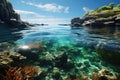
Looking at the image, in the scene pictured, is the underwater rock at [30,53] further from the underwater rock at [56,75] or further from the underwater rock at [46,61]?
the underwater rock at [56,75]

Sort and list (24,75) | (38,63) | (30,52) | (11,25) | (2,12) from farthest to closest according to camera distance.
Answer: (2,12)
(11,25)
(30,52)
(38,63)
(24,75)

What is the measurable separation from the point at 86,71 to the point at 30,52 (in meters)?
5.82

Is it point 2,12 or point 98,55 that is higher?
point 2,12

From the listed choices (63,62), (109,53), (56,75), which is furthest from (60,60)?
(109,53)

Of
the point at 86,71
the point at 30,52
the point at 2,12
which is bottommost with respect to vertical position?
the point at 86,71

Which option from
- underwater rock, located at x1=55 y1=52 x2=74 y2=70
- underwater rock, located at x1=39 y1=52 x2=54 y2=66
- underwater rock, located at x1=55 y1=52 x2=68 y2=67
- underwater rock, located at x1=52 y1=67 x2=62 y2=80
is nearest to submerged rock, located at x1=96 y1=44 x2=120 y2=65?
underwater rock, located at x1=55 y1=52 x2=74 y2=70

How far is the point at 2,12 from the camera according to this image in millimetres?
55781

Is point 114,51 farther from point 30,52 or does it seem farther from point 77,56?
point 30,52

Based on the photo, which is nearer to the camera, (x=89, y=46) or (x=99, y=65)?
(x=99, y=65)

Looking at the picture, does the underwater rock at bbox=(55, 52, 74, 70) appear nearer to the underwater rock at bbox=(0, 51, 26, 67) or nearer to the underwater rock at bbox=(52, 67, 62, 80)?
the underwater rock at bbox=(52, 67, 62, 80)

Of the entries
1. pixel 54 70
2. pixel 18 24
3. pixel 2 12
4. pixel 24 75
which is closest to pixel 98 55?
pixel 54 70

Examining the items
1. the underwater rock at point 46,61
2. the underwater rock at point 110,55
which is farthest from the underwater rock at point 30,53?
the underwater rock at point 110,55

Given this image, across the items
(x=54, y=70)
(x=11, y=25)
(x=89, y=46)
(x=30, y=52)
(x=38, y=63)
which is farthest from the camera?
(x=11, y=25)

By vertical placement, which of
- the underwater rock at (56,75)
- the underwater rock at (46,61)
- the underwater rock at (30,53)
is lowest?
the underwater rock at (56,75)
